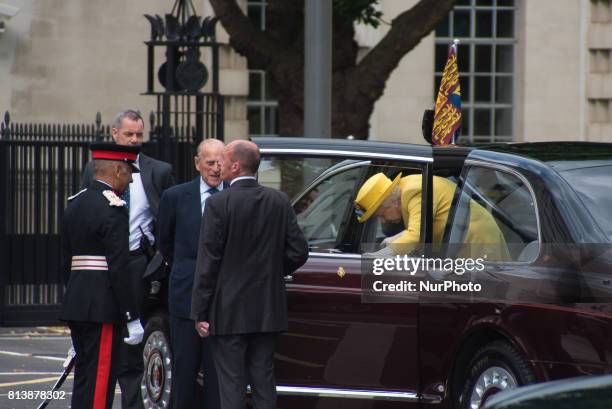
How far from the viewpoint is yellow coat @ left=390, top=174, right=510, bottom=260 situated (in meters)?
8.05

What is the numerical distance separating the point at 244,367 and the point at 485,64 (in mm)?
15222

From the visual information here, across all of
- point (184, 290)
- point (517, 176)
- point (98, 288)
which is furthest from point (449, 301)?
point (98, 288)

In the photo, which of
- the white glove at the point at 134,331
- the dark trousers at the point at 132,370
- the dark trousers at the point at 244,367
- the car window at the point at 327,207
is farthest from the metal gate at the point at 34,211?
the dark trousers at the point at 244,367

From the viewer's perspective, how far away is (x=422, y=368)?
8.17 metres

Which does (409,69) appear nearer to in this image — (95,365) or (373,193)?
(373,193)

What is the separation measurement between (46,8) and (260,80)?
3.55m

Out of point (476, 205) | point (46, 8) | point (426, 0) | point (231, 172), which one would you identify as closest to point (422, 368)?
point (476, 205)

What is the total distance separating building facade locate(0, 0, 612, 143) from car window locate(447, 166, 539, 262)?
12.7 meters

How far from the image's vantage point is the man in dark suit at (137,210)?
932 cm

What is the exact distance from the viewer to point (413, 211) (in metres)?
8.45

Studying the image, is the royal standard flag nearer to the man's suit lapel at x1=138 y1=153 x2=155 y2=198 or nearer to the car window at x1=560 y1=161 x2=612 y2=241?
the man's suit lapel at x1=138 y1=153 x2=155 y2=198

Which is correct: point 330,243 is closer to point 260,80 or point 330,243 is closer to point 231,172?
point 231,172

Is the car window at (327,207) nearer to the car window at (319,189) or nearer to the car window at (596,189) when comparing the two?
the car window at (319,189)

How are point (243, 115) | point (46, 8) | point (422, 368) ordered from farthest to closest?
1. point (243, 115)
2. point (46, 8)
3. point (422, 368)
